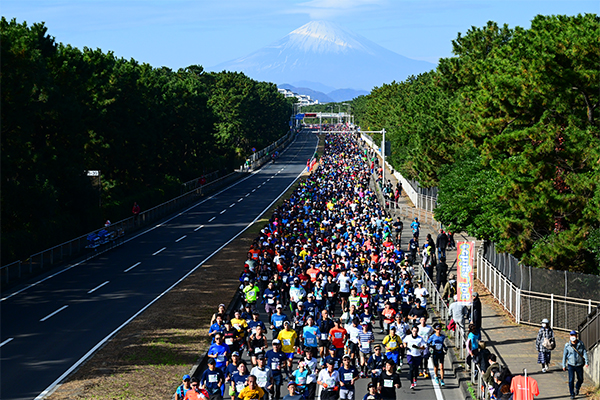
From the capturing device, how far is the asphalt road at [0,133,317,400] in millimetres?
19609

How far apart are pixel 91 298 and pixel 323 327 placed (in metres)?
13.7

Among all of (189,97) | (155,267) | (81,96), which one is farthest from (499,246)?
(189,97)

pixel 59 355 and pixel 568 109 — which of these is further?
pixel 568 109

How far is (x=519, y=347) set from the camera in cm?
2086

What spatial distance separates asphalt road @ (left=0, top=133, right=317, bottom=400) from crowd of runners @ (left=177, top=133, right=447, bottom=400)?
4.60 m

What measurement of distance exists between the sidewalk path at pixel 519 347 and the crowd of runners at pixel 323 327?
7.50 feet

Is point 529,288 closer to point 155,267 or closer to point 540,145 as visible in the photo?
point 540,145

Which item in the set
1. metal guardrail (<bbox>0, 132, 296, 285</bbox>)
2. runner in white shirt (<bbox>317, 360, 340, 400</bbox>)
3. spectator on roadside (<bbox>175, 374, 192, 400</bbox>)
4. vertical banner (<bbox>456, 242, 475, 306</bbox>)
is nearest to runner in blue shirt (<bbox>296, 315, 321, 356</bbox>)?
runner in white shirt (<bbox>317, 360, 340, 400</bbox>)

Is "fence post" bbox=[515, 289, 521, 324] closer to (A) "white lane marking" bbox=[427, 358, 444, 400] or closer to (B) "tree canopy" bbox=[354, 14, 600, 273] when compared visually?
(B) "tree canopy" bbox=[354, 14, 600, 273]

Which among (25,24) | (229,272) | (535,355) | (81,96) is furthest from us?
(81,96)

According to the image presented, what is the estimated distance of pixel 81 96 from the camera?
1916 inches

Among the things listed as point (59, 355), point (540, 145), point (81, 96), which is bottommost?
point (59, 355)

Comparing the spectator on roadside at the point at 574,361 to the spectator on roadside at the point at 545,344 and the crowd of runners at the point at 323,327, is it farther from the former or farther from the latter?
the crowd of runners at the point at 323,327

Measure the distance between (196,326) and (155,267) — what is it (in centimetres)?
1188
